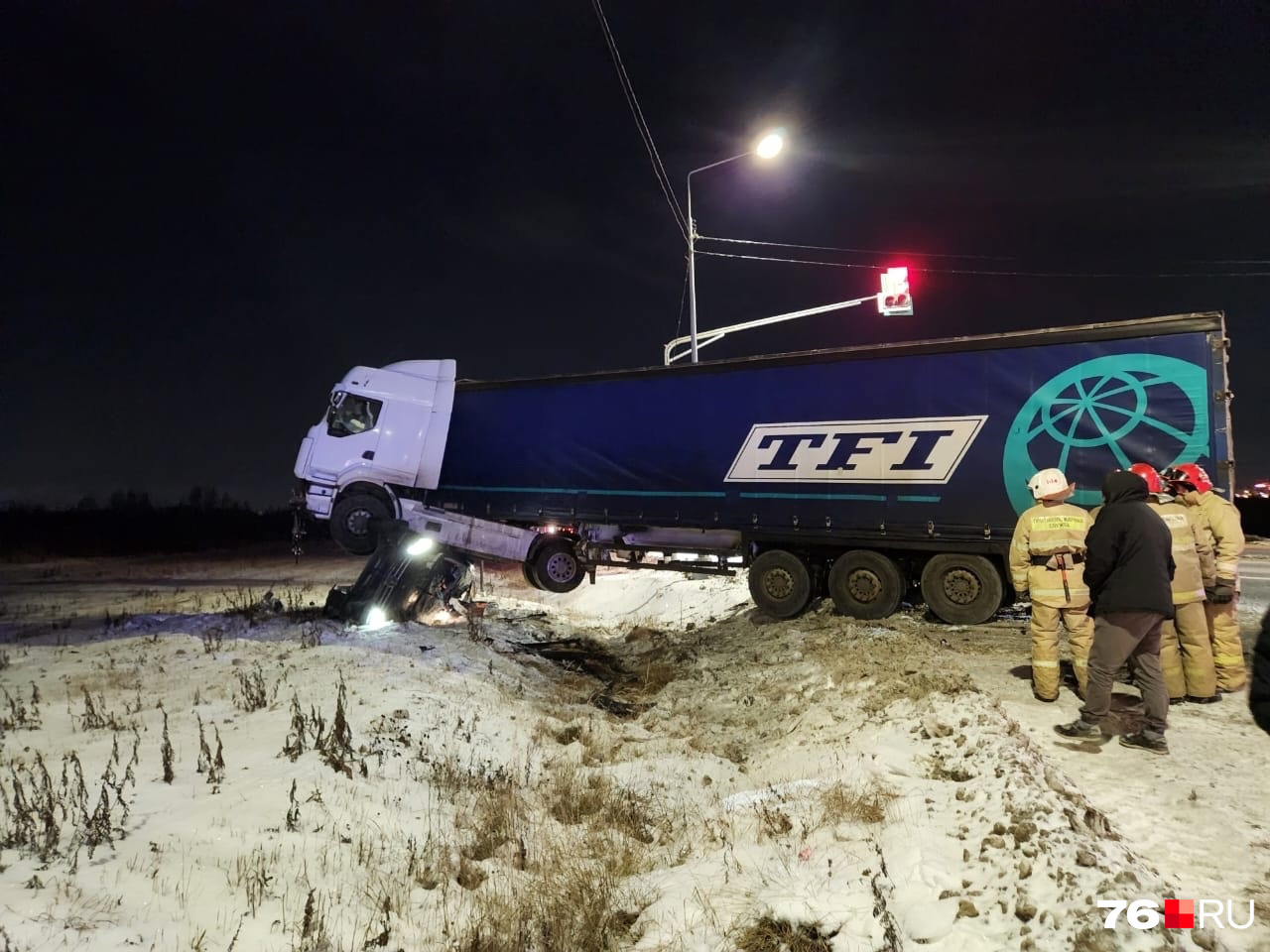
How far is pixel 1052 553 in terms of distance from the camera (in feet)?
17.3

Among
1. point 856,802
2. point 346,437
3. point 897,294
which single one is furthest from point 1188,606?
point 346,437

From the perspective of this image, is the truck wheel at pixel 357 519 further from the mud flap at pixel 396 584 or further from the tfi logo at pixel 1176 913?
the tfi logo at pixel 1176 913

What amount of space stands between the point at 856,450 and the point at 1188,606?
4.04m

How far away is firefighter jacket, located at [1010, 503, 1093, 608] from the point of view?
17.1 ft

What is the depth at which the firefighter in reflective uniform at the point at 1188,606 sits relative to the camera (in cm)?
541

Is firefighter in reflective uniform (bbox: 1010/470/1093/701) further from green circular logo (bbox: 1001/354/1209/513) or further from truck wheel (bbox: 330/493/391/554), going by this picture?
truck wheel (bbox: 330/493/391/554)

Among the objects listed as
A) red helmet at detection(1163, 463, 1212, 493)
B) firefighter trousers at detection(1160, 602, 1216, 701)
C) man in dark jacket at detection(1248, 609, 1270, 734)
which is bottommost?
firefighter trousers at detection(1160, 602, 1216, 701)

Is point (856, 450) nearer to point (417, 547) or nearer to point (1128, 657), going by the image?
point (1128, 657)

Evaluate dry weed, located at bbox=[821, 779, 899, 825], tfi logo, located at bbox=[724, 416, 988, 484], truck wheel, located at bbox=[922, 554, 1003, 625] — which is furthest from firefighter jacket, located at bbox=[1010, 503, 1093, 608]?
truck wheel, located at bbox=[922, 554, 1003, 625]

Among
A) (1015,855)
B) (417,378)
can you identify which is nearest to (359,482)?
(417,378)

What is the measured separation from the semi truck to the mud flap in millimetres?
281

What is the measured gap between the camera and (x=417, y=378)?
12461 mm

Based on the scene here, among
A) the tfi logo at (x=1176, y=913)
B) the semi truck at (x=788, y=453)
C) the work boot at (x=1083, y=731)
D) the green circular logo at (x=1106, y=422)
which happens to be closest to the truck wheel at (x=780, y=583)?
the semi truck at (x=788, y=453)

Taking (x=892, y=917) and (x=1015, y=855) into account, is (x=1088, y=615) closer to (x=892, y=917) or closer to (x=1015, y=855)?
(x=1015, y=855)
